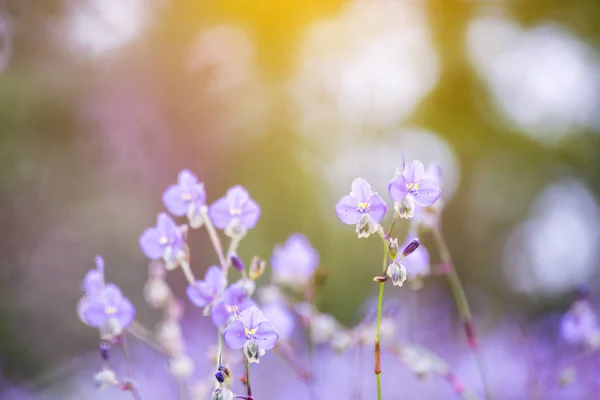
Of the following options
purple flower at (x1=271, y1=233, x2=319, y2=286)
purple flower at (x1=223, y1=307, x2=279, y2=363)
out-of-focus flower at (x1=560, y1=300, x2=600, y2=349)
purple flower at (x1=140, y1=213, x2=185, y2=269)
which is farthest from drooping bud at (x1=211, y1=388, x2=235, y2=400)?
out-of-focus flower at (x1=560, y1=300, x2=600, y2=349)

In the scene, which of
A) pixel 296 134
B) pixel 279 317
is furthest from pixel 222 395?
pixel 296 134

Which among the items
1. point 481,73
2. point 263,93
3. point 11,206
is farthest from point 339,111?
point 11,206

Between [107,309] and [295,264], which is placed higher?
[295,264]

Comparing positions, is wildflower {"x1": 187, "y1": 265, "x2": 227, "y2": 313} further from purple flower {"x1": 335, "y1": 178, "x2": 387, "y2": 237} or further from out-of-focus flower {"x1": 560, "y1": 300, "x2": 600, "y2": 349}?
out-of-focus flower {"x1": 560, "y1": 300, "x2": 600, "y2": 349}

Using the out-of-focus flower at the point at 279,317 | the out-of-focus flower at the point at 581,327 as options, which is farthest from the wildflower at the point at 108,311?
the out-of-focus flower at the point at 581,327

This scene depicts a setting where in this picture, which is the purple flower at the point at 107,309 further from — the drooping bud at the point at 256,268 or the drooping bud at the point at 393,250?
the drooping bud at the point at 393,250

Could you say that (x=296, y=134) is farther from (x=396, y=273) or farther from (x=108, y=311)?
(x=396, y=273)

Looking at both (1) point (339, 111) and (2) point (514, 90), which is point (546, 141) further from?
(1) point (339, 111)
